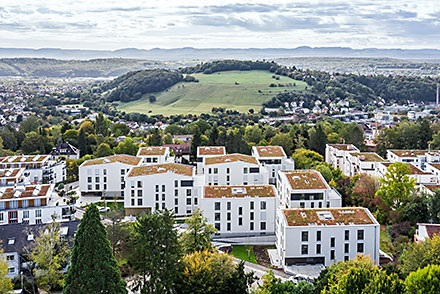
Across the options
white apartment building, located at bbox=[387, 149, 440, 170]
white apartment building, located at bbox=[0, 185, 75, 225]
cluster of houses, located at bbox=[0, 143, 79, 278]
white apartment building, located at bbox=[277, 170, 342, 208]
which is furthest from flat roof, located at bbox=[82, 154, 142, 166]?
white apartment building, located at bbox=[387, 149, 440, 170]

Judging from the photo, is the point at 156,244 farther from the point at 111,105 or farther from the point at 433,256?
the point at 111,105

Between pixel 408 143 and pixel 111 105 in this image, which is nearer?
pixel 408 143

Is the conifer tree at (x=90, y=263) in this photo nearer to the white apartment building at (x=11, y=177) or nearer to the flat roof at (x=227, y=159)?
the flat roof at (x=227, y=159)

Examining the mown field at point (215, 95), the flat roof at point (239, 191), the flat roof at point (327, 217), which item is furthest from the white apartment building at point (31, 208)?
the mown field at point (215, 95)

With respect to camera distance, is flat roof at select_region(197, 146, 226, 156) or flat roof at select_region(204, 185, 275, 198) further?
flat roof at select_region(197, 146, 226, 156)

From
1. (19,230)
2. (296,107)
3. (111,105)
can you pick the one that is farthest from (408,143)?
(111,105)

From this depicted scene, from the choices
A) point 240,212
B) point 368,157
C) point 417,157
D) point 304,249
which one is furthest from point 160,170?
point 417,157

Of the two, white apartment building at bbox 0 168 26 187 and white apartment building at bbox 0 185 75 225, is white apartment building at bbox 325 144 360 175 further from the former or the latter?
white apartment building at bbox 0 168 26 187

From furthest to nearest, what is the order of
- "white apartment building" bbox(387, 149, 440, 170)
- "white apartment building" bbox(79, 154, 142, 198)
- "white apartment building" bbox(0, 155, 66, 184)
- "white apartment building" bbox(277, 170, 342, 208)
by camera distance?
"white apartment building" bbox(79, 154, 142, 198) → "white apartment building" bbox(0, 155, 66, 184) → "white apartment building" bbox(387, 149, 440, 170) → "white apartment building" bbox(277, 170, 342, 208)
